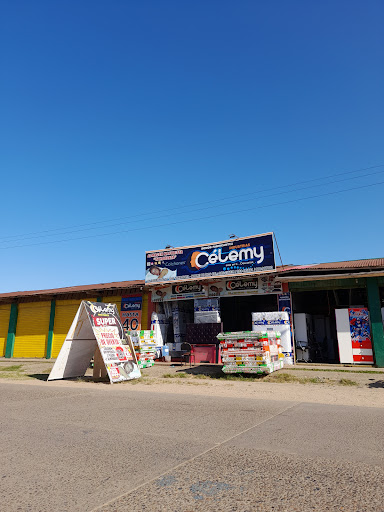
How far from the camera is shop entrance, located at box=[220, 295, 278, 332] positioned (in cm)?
2538

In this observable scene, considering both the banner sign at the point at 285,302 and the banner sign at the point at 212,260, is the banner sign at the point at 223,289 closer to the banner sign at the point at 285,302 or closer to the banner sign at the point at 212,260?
the banner sign at the point at 285,302

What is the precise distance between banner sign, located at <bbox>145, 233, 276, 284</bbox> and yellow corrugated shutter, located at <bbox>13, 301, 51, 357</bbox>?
951 cm

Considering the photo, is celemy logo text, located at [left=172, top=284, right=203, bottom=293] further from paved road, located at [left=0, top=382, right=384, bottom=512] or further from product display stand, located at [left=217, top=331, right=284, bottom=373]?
paved road, located at [left=0, top=382, right=384, bottom=512]

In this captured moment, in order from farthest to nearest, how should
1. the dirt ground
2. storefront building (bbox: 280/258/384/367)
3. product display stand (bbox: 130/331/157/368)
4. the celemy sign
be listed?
the celemy sign, product display stand (bbox: 130/331/157/368), storefront building (bbox: 280/258/384/367), the dirt ground

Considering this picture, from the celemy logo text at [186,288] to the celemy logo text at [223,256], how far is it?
1.26 meters

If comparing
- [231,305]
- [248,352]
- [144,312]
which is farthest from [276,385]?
[231,305]

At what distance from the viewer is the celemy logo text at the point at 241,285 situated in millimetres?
19927

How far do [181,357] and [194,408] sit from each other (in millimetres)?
13130

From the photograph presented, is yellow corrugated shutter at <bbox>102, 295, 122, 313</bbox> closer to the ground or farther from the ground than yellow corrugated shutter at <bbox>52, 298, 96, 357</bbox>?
farther from the ground

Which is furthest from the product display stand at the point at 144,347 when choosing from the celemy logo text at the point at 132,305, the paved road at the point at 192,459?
the paved road at the point at 192,459

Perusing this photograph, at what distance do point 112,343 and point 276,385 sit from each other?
5.83 m

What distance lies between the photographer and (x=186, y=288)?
21.8m

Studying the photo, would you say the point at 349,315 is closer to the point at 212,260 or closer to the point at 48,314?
the point at 212,260

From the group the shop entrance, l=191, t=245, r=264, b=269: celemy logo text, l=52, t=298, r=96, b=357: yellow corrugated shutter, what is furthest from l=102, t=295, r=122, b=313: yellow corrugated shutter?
the shop entrance
